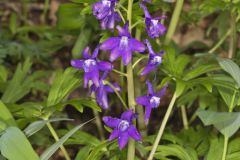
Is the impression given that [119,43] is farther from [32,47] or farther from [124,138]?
[32,47]

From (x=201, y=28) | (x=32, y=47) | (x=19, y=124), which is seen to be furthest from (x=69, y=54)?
(x=19, y=124)

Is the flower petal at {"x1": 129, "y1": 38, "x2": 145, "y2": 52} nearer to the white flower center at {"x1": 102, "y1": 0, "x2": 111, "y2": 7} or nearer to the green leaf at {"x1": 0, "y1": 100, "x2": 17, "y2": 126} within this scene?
the white flower center at {"x1": 102, "y1": 0, "x2": 111, "y2": 7}

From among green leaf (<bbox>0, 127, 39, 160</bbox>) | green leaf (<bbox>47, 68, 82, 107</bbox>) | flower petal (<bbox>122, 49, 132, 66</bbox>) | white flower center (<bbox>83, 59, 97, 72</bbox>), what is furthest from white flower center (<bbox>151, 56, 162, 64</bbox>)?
green leaf (<bbox>0, 127, 39, 160</bbox>)

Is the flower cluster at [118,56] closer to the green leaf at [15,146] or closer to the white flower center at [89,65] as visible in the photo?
the white flower center at [89,65]

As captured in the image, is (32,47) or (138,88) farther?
(32,47)

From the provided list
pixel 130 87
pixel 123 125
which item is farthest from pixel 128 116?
pixel 130 87

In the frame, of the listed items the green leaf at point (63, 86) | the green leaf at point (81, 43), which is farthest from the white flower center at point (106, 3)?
the green leaf at point (81, 43)
